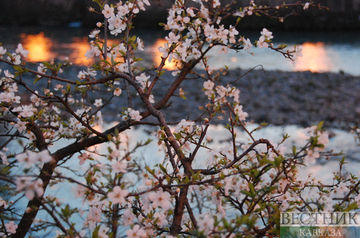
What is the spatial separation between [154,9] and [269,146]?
751 cm

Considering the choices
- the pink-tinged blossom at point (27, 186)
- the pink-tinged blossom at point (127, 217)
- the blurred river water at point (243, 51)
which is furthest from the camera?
the blurred river water at point (243, 51)

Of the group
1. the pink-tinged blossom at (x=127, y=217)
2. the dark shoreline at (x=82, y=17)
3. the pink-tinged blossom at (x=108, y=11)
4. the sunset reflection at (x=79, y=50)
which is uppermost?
the dark shoreline at (x=82, y=17)

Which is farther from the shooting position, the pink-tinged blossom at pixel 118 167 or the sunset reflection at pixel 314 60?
the sunset reflection at pixel 314 60

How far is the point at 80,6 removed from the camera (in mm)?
8508

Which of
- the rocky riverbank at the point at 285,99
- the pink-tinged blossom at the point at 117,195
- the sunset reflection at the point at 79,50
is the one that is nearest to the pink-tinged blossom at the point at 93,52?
the pink-tinged blossom at the point at 117,195

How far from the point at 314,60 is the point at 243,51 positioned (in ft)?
4.38

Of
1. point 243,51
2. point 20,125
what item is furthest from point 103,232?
point 243,51

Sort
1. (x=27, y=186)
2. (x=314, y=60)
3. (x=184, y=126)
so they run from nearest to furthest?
(x=27, y=186) → (x=184, y=126) → (x=314, y=60)

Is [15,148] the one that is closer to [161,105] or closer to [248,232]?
[161,105]

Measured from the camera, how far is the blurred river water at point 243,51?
5465 mm

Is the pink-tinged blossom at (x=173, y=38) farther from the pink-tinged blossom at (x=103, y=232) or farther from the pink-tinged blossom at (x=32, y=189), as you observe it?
the pink-tinged blossom at (x=32, y=189)

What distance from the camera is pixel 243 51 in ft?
16.6

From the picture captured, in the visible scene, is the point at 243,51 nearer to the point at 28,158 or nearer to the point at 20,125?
the point at 20,125

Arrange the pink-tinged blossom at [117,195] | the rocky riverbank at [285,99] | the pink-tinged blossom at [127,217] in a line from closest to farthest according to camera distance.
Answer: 1. the pink-tinged blossom at [117,195]
2. the pink-tinged blossom at [127,217]
3. the rocky riverbank at [285,99]
